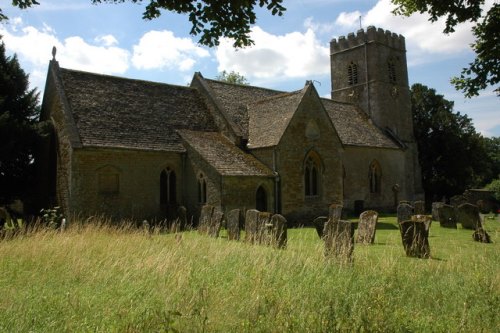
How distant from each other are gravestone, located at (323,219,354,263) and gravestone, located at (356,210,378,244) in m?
4.32

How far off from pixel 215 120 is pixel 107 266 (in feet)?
64.3

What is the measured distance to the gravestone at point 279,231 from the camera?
13.3 metres

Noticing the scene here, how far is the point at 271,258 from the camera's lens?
994cm

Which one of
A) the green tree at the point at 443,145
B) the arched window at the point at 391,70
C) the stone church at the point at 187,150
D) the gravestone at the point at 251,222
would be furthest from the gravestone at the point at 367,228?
the green tree at the point at 443,145

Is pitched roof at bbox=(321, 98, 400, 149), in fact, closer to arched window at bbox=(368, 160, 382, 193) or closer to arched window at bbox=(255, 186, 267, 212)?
arched window at bbox=(368, 160, 382, 193)

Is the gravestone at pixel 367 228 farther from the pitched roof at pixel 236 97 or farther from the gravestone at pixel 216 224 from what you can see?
the pitched roof at pixel 236 97

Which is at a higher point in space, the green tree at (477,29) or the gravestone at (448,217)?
the green tree at (477,29)

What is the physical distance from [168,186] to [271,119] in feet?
23.9

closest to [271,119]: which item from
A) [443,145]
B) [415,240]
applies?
[415,240]

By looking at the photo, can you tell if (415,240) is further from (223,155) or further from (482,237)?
(223,155)

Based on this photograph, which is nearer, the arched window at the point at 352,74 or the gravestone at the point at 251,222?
the gravestone at the point at 251,222

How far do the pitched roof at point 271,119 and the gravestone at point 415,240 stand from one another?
1200 centimetres

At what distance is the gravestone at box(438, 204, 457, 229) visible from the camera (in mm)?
21000

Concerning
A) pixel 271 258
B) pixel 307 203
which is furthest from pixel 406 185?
pixel 271 258
